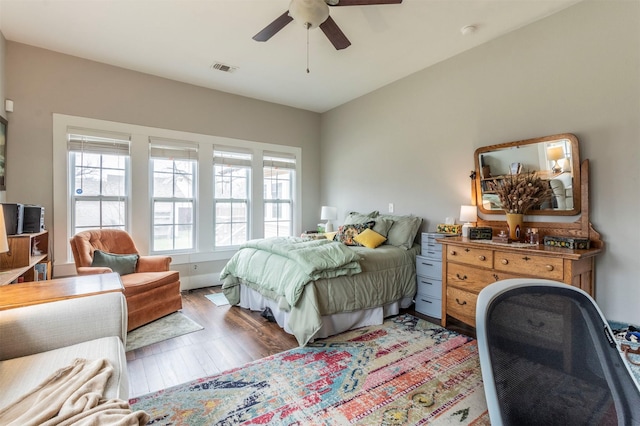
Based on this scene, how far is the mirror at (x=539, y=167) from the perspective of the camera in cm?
249

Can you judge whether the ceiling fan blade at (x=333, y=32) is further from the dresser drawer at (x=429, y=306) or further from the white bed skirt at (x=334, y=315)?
the dresser drawer at (x=429, y=306)

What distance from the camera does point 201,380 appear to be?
2.07 metres

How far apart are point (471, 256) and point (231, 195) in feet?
11.4

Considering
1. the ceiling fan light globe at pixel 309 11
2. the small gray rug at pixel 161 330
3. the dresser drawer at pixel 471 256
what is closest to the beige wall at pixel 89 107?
the small gray rug at pixel 161 330

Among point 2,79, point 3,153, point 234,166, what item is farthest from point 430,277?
point 2,79

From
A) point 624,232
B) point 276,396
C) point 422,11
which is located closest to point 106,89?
point 422,11

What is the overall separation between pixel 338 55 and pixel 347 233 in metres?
2.13

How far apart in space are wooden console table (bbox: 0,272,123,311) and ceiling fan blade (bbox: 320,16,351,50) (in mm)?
2414

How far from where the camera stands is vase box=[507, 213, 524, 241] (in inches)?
104

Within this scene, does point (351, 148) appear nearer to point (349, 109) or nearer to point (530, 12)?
point (349, 109)

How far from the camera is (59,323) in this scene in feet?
5.02

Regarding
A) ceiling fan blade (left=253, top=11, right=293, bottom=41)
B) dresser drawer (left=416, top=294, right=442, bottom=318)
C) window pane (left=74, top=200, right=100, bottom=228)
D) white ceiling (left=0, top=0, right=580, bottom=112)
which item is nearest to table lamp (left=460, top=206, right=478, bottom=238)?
dresser drawer (left=416, top=294, right=442, bottom=318)

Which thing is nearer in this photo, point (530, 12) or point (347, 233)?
point (530, 12)

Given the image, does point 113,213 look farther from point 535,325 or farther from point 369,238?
point 535,325
